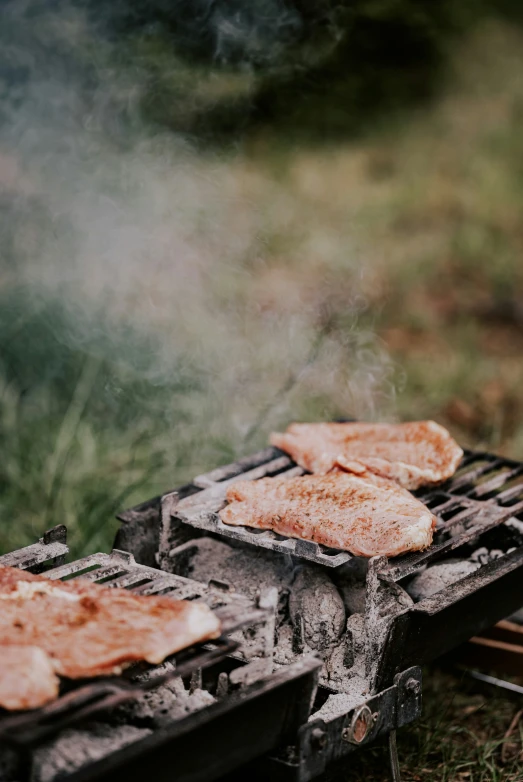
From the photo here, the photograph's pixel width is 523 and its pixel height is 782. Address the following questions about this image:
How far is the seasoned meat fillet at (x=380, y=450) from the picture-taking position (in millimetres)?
3727

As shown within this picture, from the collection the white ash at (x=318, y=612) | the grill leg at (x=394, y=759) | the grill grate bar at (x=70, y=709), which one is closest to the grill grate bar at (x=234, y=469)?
the white ash at (x=318, y=612)

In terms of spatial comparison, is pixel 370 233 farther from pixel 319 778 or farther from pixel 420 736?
pixel 319 778

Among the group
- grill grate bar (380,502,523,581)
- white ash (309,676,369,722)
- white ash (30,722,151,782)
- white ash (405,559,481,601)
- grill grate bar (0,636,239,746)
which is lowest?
white ash (309,676,369,722)

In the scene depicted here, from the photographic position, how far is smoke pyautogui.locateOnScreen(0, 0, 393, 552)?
5398mm

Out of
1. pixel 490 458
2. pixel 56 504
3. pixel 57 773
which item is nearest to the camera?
pixel 57 773

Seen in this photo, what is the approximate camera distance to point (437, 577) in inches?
137

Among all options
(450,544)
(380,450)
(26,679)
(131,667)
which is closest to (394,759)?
(450,544)

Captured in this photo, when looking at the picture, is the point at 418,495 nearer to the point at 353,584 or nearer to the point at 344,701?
the point at 353,584

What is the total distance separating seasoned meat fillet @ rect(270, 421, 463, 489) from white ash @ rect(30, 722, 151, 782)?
156 centimetres

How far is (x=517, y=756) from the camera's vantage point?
391 cm

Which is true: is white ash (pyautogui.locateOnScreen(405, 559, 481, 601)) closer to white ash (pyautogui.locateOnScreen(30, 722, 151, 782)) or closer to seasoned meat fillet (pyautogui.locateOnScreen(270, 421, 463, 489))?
seasoned meat fillet (pyautogui.locateOnScreen(270, 421, 463, 489))

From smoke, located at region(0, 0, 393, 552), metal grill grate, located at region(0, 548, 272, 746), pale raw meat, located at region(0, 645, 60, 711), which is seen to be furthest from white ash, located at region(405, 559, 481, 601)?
smoke, located at region(0, 0, 393, 552)

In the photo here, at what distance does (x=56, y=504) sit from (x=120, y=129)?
2279mm

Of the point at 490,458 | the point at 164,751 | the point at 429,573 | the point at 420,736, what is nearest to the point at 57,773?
the point at 164,751
